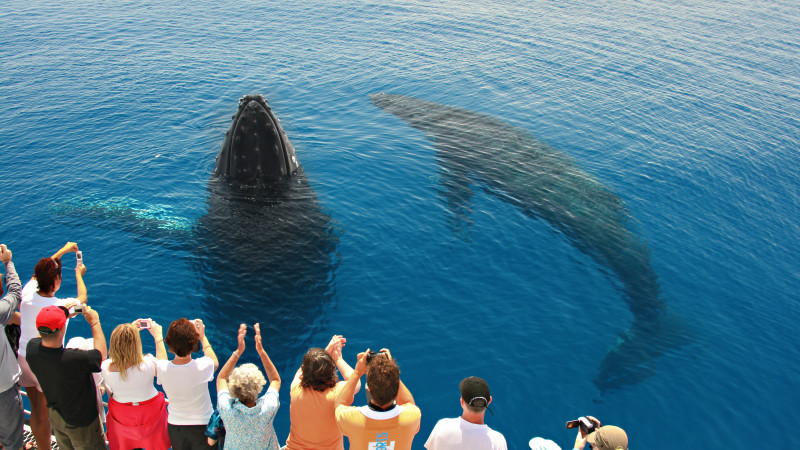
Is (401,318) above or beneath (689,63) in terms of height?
beneath

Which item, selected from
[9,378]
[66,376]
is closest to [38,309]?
[9,378]

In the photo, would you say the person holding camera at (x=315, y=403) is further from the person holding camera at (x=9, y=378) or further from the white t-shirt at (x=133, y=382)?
the person holding camera at (x=9, y=378)

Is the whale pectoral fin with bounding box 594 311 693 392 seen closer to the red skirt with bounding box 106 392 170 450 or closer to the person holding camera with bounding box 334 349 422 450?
the person holding camera with bounding box 334 349 422 450

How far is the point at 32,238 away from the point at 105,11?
39032 millimetres

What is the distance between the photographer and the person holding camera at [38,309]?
8188mm

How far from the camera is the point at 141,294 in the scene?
1567 cm

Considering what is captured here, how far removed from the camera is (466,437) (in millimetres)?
6949

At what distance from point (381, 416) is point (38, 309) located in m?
5.84

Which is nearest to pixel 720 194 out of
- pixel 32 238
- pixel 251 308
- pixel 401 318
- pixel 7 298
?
pixel 401 318

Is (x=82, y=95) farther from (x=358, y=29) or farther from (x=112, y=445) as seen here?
(x=112, y=445)

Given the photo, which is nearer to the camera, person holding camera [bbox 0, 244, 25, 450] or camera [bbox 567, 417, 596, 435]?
camera [bbox 567, 417, 596, 435]

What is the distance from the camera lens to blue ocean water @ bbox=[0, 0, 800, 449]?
14.1 m

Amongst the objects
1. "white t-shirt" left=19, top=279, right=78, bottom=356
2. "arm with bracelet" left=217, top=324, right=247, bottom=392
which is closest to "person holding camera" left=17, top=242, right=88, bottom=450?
"white t-shirt" left=19, top=279, right=78, bottom=356

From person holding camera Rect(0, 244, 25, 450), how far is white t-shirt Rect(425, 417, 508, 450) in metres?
6.34
